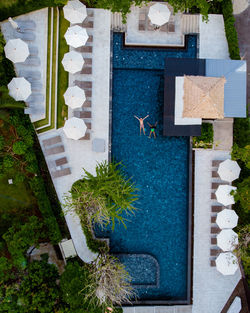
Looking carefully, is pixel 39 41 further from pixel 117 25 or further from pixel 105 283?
pixel 105 283

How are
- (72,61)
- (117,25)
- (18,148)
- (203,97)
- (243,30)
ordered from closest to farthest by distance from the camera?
(203,97)
(18,148)
(72,61)
(117,25)
(243,30)

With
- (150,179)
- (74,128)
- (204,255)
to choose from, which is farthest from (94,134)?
(204,255)

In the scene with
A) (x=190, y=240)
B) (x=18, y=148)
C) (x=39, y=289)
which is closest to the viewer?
(x=39, y=289)

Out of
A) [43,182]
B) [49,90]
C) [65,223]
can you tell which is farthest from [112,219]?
[49,90]

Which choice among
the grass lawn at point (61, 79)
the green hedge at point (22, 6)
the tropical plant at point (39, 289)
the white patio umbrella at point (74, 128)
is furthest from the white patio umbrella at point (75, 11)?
the tropical plant at point (39, 289)

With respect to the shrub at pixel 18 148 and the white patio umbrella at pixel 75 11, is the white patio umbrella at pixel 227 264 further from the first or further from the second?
the white patio umbrella at pixel 75 11

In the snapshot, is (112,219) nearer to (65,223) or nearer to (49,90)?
(65,223)

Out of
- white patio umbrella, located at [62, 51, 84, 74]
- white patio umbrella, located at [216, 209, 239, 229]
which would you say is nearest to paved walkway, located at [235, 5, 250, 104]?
white patio umbrella, located at [216, 209, 239, 229]
